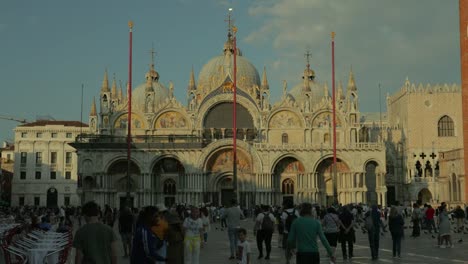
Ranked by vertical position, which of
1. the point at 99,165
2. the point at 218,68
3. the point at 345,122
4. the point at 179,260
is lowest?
the point at 179,260

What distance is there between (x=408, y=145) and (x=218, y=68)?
76.7ft

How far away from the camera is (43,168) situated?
8750 cm

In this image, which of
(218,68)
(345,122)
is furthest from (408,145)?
(218,68)

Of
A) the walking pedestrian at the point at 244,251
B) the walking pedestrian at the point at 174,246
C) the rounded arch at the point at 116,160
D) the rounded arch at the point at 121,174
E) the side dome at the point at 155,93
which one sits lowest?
the walking pedestrian at the point at 244,251

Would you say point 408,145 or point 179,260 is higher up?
point 408,145

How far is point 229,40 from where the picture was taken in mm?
75750

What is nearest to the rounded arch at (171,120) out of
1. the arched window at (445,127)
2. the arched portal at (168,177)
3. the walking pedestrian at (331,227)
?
the arched portal at (168,177)

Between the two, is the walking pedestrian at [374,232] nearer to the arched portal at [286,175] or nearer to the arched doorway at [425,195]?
the arched portal at [286,175]

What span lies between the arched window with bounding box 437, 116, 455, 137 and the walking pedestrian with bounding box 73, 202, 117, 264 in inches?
2710

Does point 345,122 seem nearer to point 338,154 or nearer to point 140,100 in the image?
point 338,154

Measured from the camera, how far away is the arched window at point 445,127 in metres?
72.9

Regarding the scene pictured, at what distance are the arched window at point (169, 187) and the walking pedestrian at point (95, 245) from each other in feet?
181

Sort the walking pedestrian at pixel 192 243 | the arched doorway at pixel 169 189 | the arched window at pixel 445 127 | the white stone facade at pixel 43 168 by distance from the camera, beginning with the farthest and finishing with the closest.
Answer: the white stone facade at pixel 43 168 → the arched window at pixel 445 127 → the arched doorway at pixel 169 189 → the walking pedestrian at pixel 192 243

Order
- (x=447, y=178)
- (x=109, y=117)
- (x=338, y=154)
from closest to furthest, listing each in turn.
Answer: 1. (x=447, y=178)
2. (x=338, y=154)
3. (x=109, y=117)
